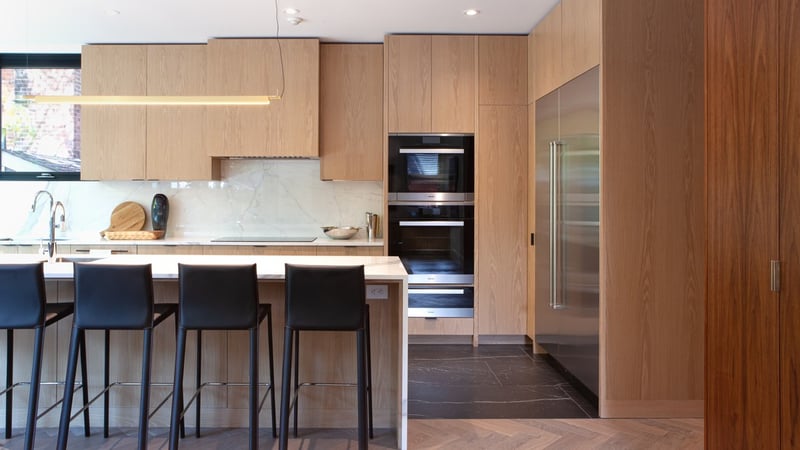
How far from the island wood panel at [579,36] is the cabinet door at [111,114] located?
3497 mm

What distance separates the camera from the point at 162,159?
15.6ft

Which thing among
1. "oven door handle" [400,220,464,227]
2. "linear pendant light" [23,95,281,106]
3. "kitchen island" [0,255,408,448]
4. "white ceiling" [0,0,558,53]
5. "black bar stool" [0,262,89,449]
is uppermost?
"white ceiling" [0,0,558,53]

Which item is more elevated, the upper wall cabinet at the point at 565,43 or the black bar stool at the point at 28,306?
the upper wall cabinet at the point at 565,43

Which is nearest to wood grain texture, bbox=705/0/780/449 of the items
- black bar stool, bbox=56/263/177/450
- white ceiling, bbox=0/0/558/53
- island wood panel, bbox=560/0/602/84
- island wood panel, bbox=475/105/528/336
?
island wood panel, bbox=560/0/602/84

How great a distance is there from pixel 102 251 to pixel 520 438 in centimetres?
356

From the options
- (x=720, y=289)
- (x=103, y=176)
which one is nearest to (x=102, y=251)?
(x=103, y=176)

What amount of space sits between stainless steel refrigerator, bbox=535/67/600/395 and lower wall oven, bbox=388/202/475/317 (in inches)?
24.7

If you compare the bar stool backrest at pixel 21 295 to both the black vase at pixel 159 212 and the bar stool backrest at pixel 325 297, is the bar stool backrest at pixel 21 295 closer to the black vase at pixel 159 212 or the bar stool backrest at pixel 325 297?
the bar stool backrest at pixel 325 297

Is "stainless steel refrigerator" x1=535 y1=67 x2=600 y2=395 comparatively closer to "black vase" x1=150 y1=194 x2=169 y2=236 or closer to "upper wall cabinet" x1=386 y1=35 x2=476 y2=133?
"upper wall cabinet" x1=386 y1=35 x2=476 y2=133

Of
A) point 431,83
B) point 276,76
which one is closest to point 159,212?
point 276,76

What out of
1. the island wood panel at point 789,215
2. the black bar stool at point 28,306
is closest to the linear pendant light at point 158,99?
the black bar stool at point 28,306

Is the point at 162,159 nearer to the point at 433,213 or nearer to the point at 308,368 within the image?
the point at 433,213

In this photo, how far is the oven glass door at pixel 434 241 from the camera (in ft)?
15.1

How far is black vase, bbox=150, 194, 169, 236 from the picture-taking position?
5031mm
